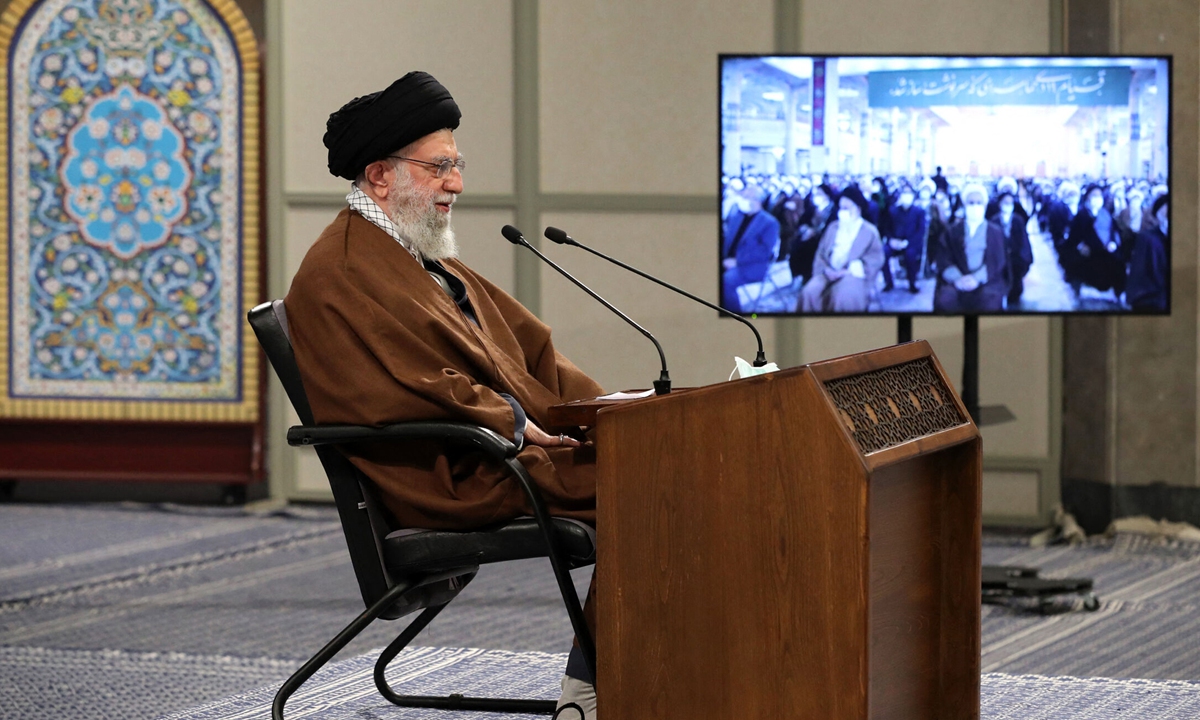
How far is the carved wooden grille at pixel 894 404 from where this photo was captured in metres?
1.98

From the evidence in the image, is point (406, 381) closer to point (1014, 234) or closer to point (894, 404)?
point (894, 404)

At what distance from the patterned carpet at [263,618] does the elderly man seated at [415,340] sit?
0.68 m

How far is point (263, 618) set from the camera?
3.89 meters

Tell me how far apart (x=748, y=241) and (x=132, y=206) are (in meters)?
2.86

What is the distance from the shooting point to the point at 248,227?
5711 millimetres

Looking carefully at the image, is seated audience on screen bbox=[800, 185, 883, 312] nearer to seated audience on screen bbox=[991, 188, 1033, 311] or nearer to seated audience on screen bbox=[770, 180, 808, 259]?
seated audience on screen bbox=[770, 180, 808, 259]

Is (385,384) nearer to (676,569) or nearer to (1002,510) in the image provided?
(676,569)

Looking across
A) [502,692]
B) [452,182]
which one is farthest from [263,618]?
[452,182]

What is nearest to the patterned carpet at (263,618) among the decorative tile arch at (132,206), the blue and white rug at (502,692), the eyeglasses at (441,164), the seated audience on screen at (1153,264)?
the blue and white rug at (502,692)

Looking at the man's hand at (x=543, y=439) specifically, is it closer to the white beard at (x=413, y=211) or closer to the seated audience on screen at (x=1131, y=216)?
the white beard at (x=413, y=211)

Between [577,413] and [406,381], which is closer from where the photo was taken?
[577,413]

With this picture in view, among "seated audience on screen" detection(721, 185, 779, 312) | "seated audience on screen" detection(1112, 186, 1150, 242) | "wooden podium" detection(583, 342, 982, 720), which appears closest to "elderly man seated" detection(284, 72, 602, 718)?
"wooden podium" detection(583, 342, 982, 720)

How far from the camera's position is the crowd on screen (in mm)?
4180

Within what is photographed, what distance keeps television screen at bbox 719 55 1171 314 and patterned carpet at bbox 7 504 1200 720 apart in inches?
39.8
